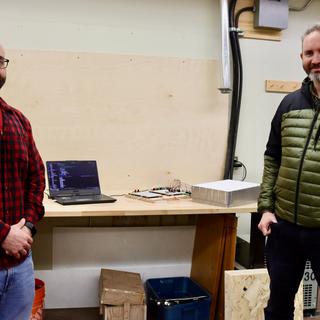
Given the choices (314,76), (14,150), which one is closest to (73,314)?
(14,150)

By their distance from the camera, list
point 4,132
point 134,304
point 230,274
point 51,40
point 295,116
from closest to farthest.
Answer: point 4,132, point 295,116, point 230,274, point 134,304, point 51,40

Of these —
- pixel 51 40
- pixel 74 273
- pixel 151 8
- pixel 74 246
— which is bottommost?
pixel 74 273

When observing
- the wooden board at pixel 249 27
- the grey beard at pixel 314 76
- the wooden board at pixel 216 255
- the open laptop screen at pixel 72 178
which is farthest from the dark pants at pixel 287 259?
the wooden board at pixel 249 27

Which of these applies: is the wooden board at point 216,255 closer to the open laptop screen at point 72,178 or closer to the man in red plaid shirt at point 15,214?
the open laptop screen at point 72,178

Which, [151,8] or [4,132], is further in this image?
[151,8]

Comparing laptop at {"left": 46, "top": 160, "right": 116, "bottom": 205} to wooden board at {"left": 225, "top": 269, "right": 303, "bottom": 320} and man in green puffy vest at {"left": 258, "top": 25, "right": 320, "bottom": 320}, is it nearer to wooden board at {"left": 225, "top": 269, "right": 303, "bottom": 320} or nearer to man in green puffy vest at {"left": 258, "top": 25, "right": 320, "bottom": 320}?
wooden board at {"left": 225, "top": 269, "right": 303, "bottom": 320}

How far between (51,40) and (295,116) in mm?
1760

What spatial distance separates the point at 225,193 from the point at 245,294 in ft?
1.82

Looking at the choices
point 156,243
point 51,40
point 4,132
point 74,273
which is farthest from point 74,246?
point 4,132

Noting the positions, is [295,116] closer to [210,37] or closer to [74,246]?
[210,37]

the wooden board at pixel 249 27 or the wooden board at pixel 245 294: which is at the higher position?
the wooden board at pixel 249 27

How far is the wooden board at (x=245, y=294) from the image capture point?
7.31ft

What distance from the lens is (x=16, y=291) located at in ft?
4.42

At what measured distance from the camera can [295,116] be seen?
5.08ft
